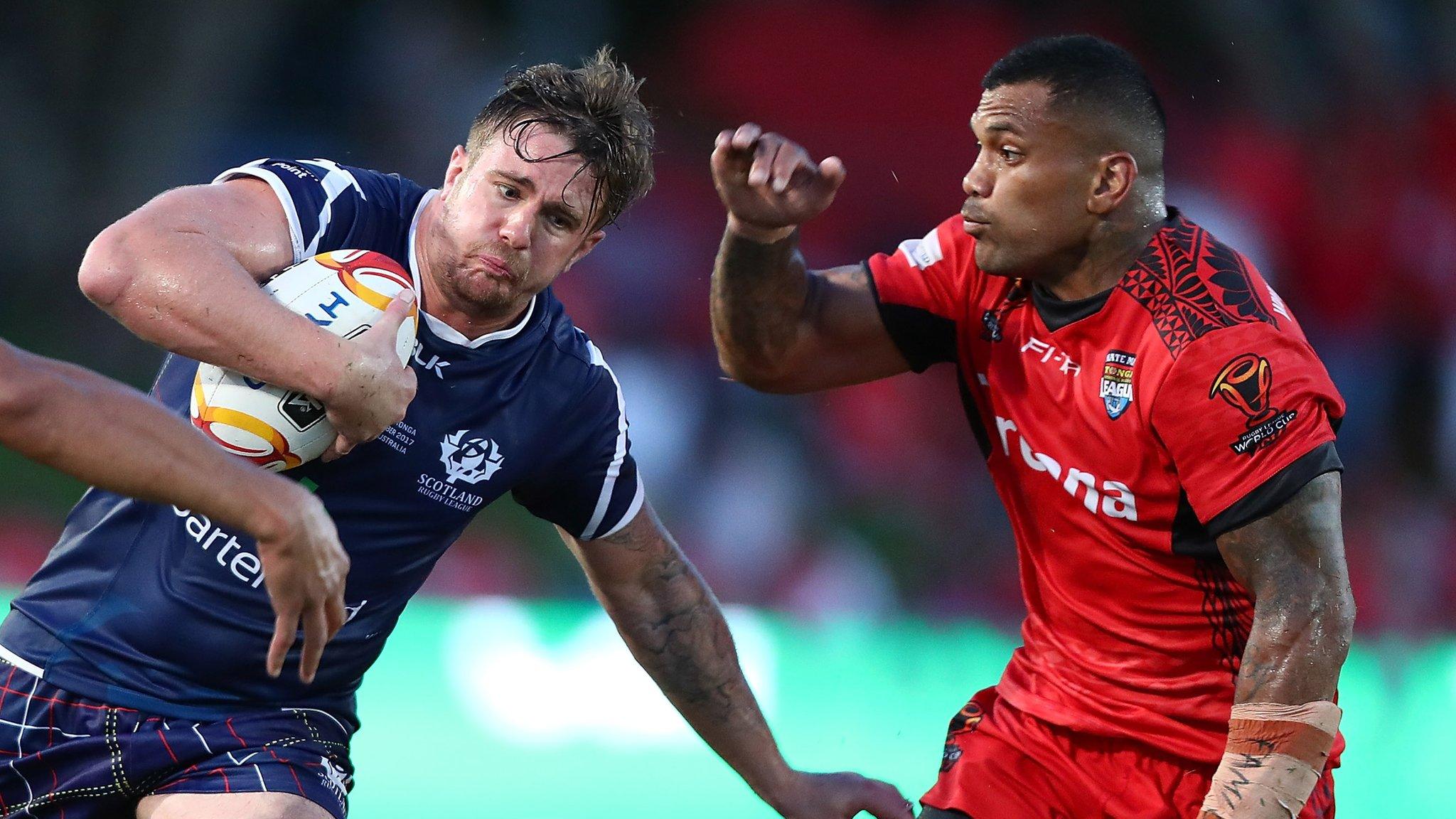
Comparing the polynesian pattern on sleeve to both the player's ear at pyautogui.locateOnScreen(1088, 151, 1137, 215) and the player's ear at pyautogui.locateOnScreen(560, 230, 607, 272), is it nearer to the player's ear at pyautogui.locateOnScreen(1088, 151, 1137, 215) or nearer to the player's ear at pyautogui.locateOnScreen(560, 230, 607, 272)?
the player's ear at pyautogui.locateOnScreen(1088, 151, 1137, 215)

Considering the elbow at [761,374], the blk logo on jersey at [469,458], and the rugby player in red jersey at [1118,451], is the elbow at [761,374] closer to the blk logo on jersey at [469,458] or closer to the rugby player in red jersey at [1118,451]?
the rugby player in red jersey at [1118,451]

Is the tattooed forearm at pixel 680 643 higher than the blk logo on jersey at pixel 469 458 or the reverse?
the reverse

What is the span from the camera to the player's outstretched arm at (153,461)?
7.11 ft

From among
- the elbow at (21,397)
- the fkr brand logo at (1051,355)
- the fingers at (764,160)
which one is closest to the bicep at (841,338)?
the fkr brand logo at (1051,355)

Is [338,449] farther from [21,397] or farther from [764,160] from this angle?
[764,160]

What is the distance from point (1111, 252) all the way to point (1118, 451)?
1.66 ft

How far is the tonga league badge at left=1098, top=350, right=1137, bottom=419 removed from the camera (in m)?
3.44

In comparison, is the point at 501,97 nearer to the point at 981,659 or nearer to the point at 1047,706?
the point at 1047,706

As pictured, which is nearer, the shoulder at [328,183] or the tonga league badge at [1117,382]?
the shoulder at [328,183]

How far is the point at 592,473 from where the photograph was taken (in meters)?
3.64

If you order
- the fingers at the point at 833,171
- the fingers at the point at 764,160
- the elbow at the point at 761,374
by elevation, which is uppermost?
the fingers at the point at 833,171

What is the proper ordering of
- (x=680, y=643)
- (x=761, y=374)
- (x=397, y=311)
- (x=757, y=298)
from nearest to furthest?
(x=397, y=311)
(x=680, y=643)
(x=757, y=298)
(x=761, y=374)

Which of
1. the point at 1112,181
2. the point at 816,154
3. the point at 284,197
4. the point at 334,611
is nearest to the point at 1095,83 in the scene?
the point at 1112,181

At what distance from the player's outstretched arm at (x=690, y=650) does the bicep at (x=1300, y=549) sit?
1146 millimetres
